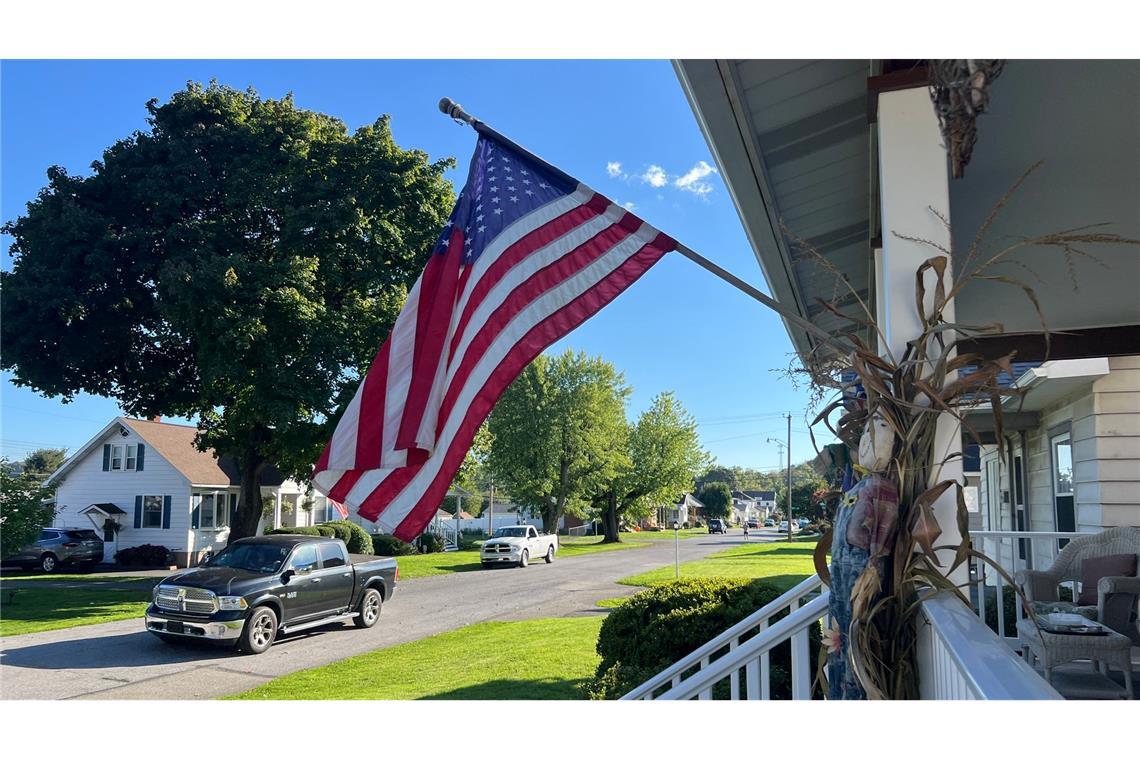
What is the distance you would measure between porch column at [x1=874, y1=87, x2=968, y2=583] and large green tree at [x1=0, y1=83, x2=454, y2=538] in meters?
17.3

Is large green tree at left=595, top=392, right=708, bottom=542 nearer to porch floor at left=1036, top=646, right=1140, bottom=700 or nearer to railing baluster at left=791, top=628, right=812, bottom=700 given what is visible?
porch floor at left=1036, top=646, right=1140, bottom=700

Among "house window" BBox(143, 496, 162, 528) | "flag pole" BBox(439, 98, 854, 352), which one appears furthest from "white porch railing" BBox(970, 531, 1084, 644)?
"house window" BBox(143, 496, 162, 528)

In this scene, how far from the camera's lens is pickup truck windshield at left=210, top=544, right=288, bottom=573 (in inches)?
510

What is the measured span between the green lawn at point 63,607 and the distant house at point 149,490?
8.96 meters

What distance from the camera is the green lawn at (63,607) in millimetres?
14945

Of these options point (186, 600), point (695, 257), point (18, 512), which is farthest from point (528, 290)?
point (18, 512)

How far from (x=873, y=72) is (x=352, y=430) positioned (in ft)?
9.30

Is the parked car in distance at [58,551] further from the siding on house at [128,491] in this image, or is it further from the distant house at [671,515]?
the distant house at [671,515]

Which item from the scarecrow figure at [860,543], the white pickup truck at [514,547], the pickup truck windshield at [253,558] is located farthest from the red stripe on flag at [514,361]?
the white pickup truck at [514,547]
